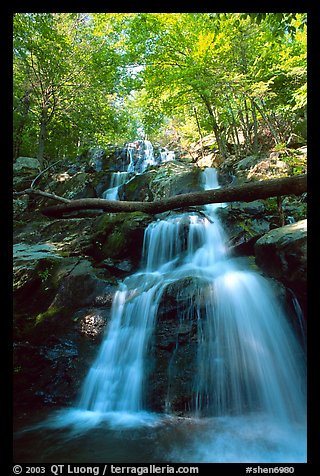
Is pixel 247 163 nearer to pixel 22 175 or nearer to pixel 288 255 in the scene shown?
pixel 288 255

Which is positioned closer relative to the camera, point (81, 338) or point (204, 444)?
point (204, 444)

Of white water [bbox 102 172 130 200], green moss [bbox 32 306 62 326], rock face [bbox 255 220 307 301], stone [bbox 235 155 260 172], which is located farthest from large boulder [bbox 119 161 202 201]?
green moss [bbox 32 306 62 326]

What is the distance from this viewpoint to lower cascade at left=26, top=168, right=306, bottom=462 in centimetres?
337

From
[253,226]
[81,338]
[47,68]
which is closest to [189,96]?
[47,68]

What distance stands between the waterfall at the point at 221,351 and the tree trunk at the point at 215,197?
1.52m

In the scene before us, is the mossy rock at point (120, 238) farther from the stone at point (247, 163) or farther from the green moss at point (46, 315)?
the stone at point (247, 163)

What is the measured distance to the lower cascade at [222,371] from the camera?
337 cm

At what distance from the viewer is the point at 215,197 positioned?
5.84m

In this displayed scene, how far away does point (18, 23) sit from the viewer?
8.40 meters

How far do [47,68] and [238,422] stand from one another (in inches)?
470

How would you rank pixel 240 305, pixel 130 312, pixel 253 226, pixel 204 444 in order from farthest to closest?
pixel 253 226 → pixel 130 312 → pixel 240 305 → pixel 204 444

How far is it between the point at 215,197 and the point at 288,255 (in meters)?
2.23
